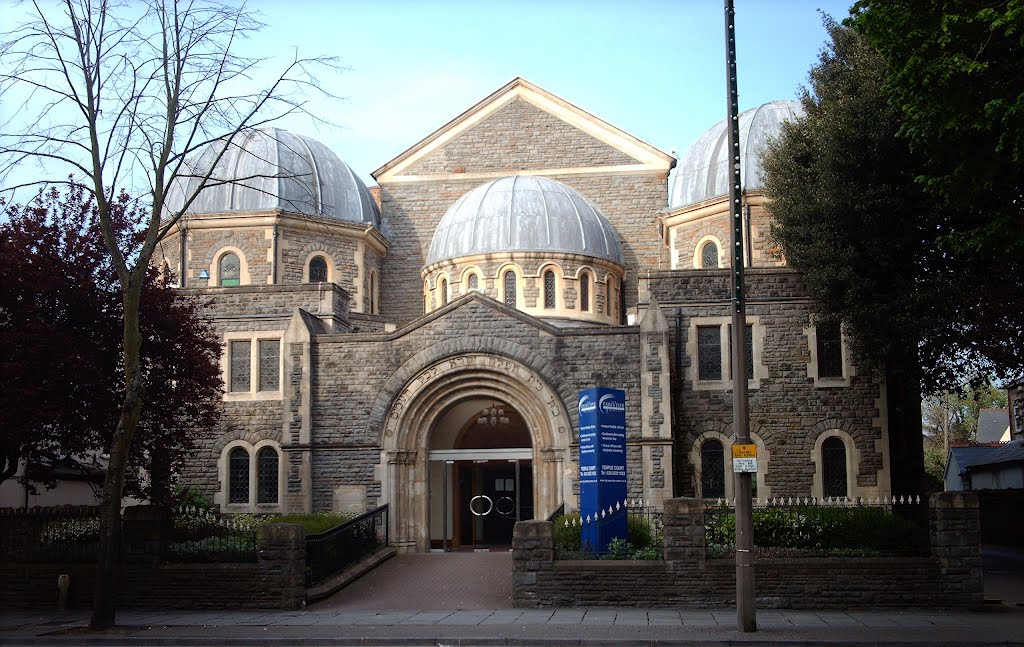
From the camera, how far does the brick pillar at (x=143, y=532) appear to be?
19656mm

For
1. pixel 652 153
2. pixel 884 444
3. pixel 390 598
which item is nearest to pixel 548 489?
pixel 390 598

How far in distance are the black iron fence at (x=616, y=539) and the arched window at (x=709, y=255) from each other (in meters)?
13.2

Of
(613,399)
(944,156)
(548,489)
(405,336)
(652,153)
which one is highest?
(652,153)

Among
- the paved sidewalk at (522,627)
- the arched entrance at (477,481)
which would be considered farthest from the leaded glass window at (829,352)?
the paved sidewalk at (522,627)

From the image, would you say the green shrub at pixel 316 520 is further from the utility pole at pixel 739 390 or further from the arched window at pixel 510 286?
the utility pole at pixel 739 390

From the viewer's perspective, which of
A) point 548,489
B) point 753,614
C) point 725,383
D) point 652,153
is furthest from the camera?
point 652,153

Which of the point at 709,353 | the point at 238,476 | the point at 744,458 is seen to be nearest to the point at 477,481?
the point at 238,476

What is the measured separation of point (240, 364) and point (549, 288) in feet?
28.0

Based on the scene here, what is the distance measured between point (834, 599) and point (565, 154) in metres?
21.5

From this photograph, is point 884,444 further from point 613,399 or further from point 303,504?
point 303,504

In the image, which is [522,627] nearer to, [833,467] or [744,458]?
[744,458]

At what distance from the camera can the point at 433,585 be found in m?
21.3

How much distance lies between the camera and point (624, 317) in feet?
109

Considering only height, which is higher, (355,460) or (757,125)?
(757,125)
